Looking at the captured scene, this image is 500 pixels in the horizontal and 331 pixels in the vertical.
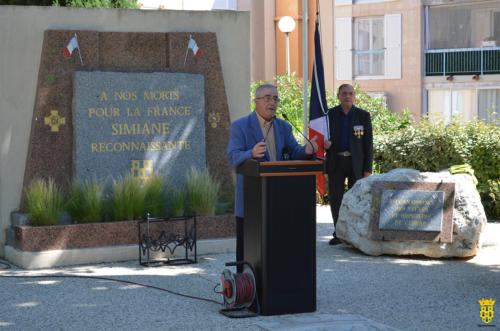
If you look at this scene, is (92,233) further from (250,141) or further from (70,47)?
(250,141)

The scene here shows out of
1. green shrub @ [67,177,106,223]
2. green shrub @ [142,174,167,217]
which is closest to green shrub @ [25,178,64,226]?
green shrub @ [67,177,106,223]

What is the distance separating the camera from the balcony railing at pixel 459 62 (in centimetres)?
2857

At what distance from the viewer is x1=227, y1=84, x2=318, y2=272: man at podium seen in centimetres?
668

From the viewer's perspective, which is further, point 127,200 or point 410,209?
point 127,200

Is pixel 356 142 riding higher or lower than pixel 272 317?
higher

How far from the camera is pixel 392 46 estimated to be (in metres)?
29.0

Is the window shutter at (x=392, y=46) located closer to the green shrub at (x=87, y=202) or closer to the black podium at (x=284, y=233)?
the green shrub at (x=87, y=202)

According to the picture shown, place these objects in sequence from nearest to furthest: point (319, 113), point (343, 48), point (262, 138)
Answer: point (262, 138)
point (319, 113)
point (343, 48)

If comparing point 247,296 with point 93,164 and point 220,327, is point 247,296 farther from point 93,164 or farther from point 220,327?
point 93,164

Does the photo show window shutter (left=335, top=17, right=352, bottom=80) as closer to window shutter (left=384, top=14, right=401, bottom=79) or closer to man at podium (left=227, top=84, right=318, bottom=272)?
window shutter (left=384, top=14, right=401, bottom=79)

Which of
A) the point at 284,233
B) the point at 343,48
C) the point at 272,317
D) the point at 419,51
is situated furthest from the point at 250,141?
the point at 343,48

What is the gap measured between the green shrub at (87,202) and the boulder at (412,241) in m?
2.79

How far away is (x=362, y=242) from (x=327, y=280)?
1.55 metres

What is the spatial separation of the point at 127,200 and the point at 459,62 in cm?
2199
